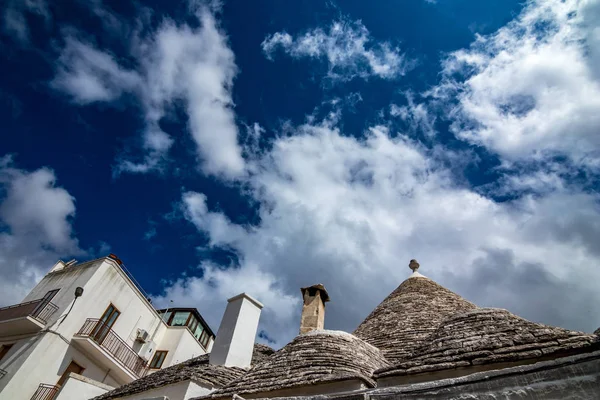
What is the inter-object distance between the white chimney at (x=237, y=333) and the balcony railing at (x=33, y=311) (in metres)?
11.0

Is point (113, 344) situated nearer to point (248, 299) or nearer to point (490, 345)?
point (248, 299)

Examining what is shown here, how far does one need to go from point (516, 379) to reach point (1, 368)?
1791 cm

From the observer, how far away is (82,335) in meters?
14.5

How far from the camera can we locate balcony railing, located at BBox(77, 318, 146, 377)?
1501cm

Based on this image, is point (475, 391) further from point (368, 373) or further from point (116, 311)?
point (116, 311)

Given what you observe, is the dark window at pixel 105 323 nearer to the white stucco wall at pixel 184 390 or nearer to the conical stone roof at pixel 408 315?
the white stucco wall at pixel 184 390

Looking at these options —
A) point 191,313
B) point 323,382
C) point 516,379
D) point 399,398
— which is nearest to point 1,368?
point 191,313

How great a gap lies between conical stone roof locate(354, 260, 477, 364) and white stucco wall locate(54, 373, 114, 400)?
817 cm

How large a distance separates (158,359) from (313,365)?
18262 mm

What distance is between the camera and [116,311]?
16.8 metres

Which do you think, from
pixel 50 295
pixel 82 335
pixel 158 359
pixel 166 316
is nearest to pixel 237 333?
pixel 82 335

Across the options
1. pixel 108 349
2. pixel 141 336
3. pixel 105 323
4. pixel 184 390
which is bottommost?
pixel 184 390

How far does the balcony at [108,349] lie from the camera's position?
1463cm

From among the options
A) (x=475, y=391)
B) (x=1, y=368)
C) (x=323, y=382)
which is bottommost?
(x=475, y=391)
